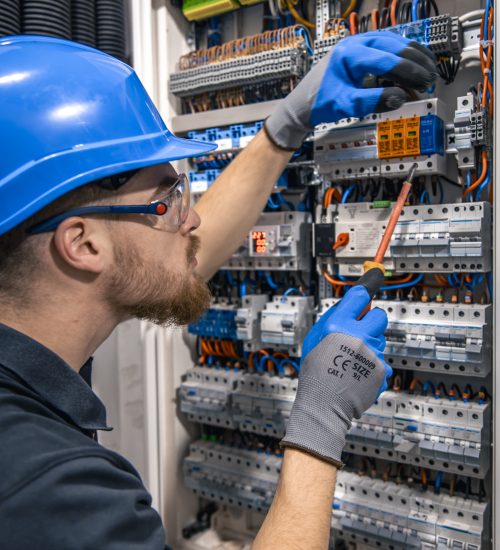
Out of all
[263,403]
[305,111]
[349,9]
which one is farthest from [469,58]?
[263,403]

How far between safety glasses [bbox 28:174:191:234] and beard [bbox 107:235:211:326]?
0.24 feet

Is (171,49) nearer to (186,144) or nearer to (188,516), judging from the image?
(186,144)

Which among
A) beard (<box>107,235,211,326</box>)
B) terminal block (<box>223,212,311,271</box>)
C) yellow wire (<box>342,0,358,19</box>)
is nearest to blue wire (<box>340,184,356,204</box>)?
terminal block (<box>223,212,311,271</box>)

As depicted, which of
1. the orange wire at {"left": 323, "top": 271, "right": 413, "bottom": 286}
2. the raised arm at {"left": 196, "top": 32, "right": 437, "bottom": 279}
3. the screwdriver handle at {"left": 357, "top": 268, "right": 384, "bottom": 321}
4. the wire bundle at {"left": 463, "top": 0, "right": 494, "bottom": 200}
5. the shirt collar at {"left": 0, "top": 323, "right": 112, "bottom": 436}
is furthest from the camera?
the orange wire at {"left": 323, "top": 271, "right": 413, "bottom": 286}

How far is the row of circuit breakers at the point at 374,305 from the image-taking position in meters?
1.56

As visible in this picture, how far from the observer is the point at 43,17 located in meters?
1.77

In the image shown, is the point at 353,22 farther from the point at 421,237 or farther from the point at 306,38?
the point at 421,237

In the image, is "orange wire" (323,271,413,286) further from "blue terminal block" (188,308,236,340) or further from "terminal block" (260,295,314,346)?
"blue terminal block" (188,308,236,340)

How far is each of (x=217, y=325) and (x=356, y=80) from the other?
101cm

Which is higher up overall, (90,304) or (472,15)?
(472,15)

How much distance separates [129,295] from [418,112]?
1.04 metres

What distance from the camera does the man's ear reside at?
3.24 feet

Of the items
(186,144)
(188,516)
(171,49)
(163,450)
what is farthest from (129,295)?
(188,516)

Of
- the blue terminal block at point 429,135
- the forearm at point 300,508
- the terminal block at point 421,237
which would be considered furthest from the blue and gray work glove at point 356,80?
the forearm at point 300,508
